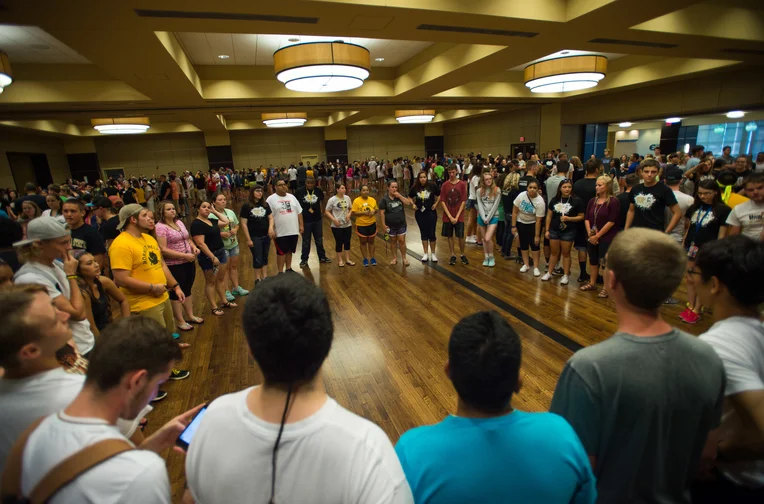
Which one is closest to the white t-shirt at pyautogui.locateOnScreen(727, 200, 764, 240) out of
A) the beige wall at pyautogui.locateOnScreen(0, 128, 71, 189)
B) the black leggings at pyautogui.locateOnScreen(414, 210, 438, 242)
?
the black leggings at pyautogui.locateOnScreen(414, 210, 438, 242)

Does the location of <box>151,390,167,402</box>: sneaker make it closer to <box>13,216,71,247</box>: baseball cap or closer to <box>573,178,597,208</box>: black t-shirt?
<box>13,216,71,247</box>: baseball cap

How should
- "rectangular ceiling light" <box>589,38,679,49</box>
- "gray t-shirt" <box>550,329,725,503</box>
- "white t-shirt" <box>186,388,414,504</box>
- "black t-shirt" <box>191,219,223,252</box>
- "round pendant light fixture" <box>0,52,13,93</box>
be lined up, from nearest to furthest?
"white t-shirt" <box>186,388,414,504</box> → "gray t-shirt" <box>550,329,725,503</box> → "black t-shirt" <box>191,219,223,252</box> → "round pendant light fixture" <box>0,52,13,93</box> → "rectangular ceiling light" <box>589,38,679,49</box>

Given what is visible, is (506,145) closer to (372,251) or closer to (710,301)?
(372,251)

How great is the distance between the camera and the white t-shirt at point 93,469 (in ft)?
2.64

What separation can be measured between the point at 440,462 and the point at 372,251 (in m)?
5.58

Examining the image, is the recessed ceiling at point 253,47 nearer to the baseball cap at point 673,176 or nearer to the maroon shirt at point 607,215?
the maroon shirt at point 607,215

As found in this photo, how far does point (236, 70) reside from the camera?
992 cm

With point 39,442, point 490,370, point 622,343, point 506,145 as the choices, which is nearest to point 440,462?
point 490,370

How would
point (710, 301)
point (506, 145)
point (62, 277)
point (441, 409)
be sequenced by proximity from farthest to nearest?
point (506, 145), point (441, 409), point (62, 277), point (710, 301)

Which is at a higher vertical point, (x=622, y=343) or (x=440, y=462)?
(x=622, y=343)

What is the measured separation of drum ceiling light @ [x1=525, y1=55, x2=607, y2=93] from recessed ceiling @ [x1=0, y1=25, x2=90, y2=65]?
939cm

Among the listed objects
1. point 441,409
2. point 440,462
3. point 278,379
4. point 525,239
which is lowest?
point 441,409

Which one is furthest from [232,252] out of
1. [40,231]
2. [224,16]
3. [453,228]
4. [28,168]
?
[28,168]

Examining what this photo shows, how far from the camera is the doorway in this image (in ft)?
49.4
